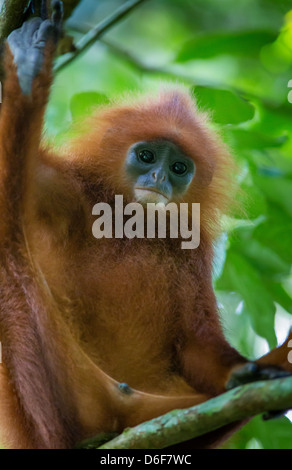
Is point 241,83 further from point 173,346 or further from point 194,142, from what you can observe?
point 173,346

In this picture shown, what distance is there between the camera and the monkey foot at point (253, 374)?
359cm

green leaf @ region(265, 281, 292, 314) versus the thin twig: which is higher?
the thin twig

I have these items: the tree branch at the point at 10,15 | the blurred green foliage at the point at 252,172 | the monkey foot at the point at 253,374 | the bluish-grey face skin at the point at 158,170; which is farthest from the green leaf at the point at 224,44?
the monkey foot at the point at 253,374

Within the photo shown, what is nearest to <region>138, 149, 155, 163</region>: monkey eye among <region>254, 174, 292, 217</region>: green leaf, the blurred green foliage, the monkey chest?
the blurred green foliage

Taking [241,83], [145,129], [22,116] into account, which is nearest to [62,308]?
[22,116]

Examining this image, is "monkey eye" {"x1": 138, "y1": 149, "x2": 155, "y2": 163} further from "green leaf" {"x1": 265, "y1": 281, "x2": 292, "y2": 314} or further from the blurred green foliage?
"green leaf" {"x1": 265, "y1": 281, "x2": 292, "y2": 314}

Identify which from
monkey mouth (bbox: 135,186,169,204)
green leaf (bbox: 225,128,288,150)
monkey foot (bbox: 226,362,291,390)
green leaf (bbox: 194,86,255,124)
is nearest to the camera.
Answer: monkey foot (bbox: 226,362,291,390)

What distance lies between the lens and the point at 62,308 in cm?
426

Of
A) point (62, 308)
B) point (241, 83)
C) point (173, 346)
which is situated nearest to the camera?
point (62, 308)

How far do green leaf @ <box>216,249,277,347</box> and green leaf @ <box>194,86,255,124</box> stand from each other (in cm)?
97

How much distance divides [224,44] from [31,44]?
2.34 m

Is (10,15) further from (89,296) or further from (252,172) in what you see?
(252,172)

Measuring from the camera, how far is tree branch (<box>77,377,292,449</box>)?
303 centimetres
